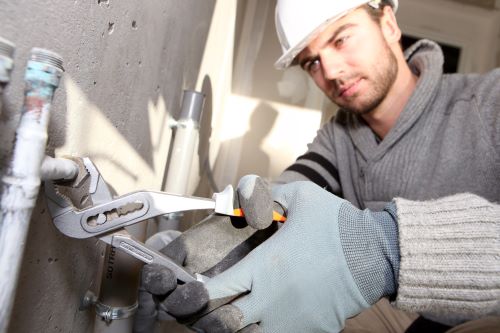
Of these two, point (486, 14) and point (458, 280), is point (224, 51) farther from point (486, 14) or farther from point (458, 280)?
point (486, 14)

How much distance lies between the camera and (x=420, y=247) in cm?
47

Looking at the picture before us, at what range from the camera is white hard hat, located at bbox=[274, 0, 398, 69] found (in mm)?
1021

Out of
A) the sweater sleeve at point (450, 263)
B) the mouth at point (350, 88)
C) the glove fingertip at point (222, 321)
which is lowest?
the glove fingertip at point (222, 321)

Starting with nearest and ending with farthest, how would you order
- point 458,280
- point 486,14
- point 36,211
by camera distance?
point 36,211 → point 458,280 → point 486,14

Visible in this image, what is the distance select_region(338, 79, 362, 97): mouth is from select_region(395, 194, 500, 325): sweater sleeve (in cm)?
69

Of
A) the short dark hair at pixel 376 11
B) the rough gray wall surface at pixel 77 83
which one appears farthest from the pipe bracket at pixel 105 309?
the short dark hair at pixel 376 11

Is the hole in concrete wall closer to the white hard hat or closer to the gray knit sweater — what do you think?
the gray knit sweater

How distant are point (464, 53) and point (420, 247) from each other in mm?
2486

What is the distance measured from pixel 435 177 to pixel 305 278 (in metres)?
0.71

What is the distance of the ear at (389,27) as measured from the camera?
1171mm

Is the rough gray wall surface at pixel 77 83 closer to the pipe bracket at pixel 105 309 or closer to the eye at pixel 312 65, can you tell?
the pipe bracket at pixel 105 309

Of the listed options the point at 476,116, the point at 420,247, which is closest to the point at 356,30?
the point at 476,116

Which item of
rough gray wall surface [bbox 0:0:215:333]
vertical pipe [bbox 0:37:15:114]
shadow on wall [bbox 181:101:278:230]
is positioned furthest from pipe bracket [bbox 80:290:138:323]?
shadow on wall [bbox 181:101:278:230]

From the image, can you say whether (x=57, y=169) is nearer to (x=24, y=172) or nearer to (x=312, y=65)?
(x=24, y=172)
